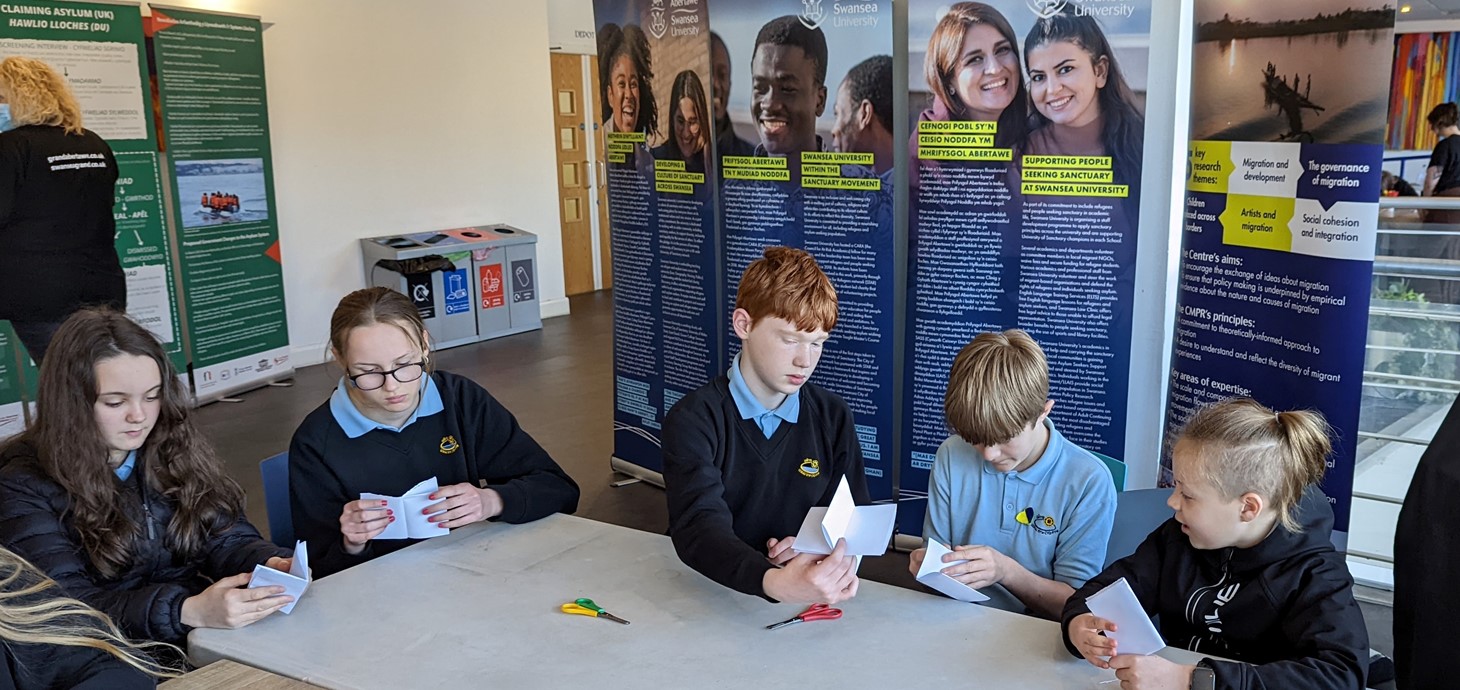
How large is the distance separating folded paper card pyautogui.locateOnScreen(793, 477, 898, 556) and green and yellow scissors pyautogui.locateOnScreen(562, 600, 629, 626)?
351 mm

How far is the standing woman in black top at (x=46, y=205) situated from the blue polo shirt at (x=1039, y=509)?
4.33 metres

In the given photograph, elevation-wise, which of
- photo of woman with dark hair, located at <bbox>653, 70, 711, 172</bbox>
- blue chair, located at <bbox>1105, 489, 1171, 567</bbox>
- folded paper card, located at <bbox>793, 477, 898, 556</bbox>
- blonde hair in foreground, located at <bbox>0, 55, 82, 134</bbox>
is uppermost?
blonde hair in foreground, located at <bbox>0, 55, 82, 134</bbox>

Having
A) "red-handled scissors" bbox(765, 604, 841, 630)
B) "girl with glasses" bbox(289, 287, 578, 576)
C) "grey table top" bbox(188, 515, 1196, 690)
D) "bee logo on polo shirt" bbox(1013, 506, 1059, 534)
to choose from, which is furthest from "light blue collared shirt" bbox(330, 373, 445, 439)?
"bee logo on polo shirt" bbox(1013, 506, 1059, 534)

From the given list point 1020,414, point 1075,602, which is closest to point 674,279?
point 1020,414

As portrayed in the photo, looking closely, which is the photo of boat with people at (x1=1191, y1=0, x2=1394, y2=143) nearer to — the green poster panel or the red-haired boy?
the red-haired boy

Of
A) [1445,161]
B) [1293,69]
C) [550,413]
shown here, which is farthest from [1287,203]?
[1445,161]

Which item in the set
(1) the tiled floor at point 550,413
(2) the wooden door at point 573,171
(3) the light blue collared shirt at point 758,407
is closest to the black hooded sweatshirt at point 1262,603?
(3) the light blue collared shirt at point 758,407

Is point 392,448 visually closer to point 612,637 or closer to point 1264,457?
point 612,637

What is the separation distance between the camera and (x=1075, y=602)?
175 cm

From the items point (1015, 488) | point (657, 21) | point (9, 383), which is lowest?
point (9, 383)

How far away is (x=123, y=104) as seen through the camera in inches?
246

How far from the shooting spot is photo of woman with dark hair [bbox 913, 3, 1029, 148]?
3627 millimetres

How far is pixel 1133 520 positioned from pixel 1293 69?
60.7 inches

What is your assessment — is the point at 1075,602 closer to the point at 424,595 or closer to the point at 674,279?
the point at 424,595
